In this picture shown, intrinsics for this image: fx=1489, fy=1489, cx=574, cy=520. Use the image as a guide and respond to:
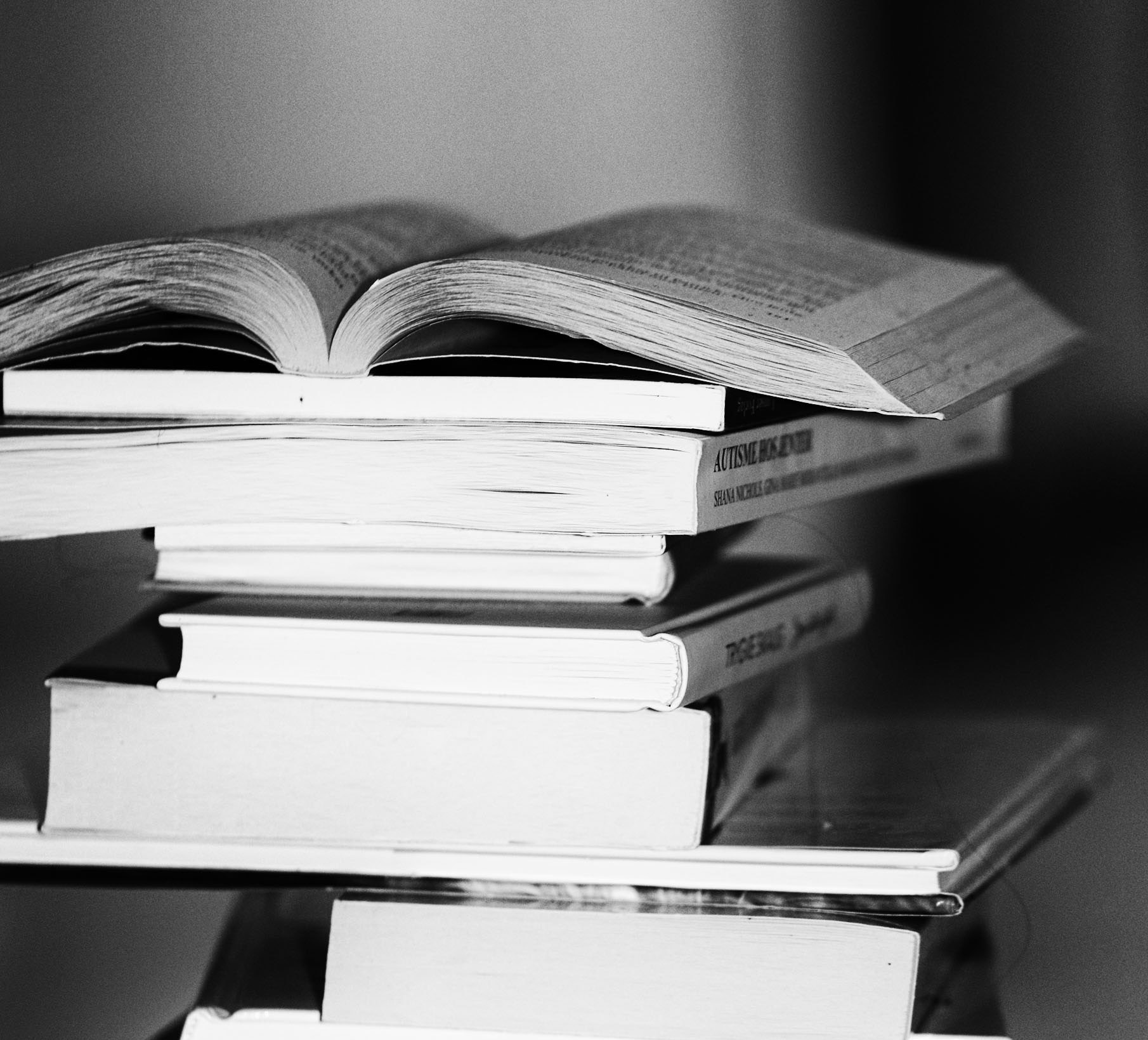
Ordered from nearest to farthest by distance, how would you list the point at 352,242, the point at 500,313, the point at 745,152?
1. the point at 500,313
2. the point at 352,242
3. the point at 745,152

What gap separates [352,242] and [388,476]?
0.47 ft

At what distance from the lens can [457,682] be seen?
0.61 metres

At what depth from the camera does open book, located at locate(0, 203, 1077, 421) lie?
0.58 metres

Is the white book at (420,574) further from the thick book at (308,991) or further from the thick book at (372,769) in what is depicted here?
the thick book at (308,991)

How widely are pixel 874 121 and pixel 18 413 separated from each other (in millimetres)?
1049

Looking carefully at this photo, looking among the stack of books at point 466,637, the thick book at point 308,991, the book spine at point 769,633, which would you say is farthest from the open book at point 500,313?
the thick book at point 308,991

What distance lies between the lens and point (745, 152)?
57.5 inches

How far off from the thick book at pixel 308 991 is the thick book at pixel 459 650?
0.13m

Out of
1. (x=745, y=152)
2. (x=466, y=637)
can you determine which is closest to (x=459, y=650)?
(x=466, y=637)

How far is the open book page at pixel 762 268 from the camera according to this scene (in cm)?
60

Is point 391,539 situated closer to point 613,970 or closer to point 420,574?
point 420,574

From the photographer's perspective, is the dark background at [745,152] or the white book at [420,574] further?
the dark background at [745,152]

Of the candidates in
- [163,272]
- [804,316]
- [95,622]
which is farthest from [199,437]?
[95,622]

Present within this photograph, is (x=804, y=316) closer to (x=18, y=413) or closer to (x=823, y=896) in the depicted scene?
(x=823, y=896)
